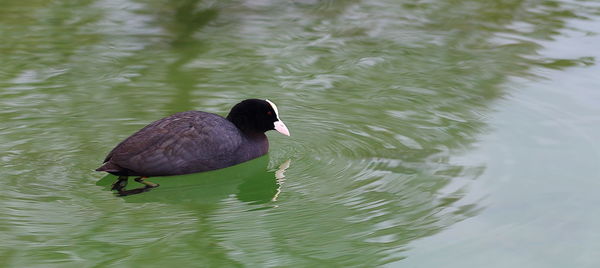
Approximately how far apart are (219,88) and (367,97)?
1.25 m

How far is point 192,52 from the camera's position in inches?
342

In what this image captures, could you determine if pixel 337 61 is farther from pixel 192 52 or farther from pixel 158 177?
pixel 158 177

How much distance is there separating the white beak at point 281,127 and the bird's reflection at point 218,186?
257 mm

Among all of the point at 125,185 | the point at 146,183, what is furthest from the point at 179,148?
the point at 125,185

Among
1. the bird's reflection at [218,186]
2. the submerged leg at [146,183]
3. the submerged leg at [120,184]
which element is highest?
the submerged leg at [120,184]

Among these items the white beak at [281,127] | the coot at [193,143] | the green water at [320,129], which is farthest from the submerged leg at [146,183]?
the white beak at [281,127]

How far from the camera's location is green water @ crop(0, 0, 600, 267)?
4.99m

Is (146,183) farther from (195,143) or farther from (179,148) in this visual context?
(195,143)

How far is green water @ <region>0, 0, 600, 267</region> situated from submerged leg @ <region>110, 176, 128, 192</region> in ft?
0.24

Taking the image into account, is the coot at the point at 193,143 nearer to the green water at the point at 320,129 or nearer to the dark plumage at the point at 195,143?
the dark plumage at the point at 195,143

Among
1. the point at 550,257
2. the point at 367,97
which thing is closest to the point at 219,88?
the point at 367,97

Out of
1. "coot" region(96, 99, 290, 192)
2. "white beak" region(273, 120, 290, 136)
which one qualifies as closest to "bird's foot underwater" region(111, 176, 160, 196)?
"coot" region(96, 99, 290, 192)

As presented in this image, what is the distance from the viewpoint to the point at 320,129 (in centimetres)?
666

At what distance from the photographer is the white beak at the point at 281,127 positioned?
6.35m
